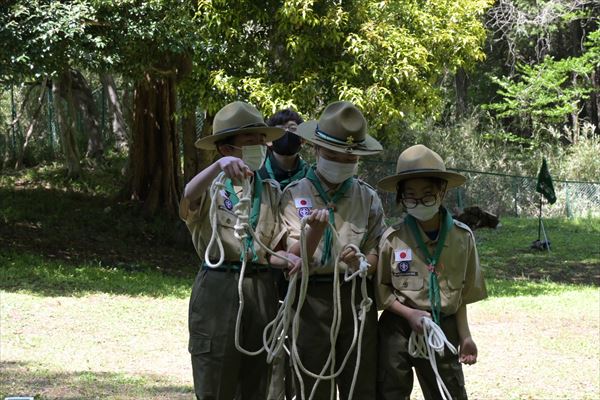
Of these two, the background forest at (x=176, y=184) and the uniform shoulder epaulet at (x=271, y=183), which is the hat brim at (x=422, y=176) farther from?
the background forest at (x=176, y=184)

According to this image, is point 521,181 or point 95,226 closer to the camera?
point 95,226

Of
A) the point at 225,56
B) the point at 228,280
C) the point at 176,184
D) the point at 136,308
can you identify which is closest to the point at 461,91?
the point at 176,184

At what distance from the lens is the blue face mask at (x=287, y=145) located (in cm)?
470

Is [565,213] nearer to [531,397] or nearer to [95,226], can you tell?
[95,226]

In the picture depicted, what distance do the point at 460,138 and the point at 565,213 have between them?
10.8 feet

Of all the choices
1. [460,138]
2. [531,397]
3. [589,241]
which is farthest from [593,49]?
[531,397]

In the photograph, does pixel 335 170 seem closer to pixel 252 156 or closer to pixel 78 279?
pixel 252 156

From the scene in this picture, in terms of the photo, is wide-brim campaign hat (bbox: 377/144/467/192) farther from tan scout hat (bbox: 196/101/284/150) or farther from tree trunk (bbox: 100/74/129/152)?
tree trunk (bbox: 100/74/129/152)

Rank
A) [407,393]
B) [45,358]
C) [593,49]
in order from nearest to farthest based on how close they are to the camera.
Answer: [407,393] < [45,358] < [593,49]

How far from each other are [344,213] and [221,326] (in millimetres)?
707

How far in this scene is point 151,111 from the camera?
17219 millimetres

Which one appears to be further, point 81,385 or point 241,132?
point 81,385

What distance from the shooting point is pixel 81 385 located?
6504mm

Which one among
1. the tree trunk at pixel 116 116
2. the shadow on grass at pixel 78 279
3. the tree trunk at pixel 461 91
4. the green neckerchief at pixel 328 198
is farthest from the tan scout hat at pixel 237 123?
the tree trunk at pixel 461 91
